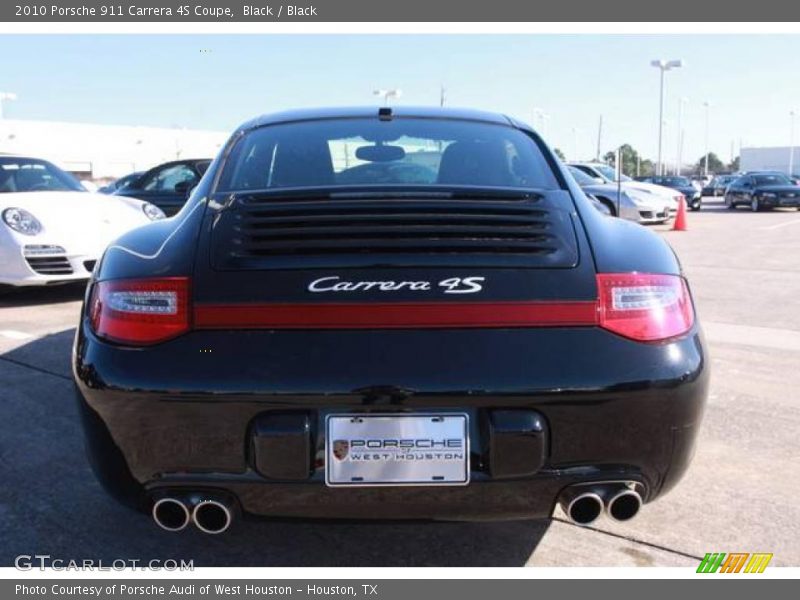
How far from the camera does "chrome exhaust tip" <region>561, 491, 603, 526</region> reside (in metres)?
2.00

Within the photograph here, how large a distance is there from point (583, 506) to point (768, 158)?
10614 cm

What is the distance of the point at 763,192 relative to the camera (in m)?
24.2

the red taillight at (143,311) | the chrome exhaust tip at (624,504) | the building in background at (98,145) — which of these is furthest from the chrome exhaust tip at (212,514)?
the building in background at (98,145)

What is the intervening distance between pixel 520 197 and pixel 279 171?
92 centimetres

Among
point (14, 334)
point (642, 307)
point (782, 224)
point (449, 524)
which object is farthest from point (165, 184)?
point (782, 224)

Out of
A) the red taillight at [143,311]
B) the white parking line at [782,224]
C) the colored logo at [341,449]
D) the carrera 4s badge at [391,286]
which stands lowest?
the white parking line at [782,224]

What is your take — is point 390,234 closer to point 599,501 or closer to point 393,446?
point 393,446

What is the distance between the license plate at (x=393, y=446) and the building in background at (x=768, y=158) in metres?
101

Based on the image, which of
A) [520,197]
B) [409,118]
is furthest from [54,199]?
[520,197]

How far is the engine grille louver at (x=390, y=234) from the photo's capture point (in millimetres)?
2111

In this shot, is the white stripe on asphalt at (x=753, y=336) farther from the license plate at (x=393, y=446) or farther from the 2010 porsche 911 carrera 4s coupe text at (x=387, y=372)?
the license plate at (x=393, y=446)

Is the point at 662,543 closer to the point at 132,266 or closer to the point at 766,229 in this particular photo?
the point at 132,266

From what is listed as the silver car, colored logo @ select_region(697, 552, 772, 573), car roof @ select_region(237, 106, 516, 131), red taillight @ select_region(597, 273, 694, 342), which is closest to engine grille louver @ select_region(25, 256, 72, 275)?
car roof @ select_region(237, 106, 516, 131)

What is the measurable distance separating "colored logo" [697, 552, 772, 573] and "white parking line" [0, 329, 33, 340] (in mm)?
4837
